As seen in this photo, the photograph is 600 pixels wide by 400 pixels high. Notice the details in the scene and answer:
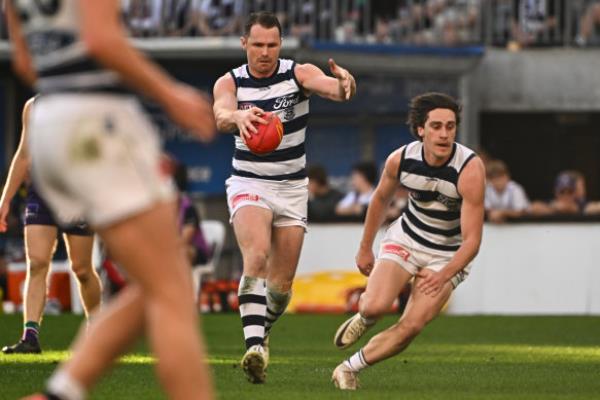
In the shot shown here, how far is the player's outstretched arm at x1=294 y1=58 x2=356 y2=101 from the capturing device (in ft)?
32.3

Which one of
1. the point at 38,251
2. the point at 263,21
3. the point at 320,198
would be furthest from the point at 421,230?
the point at 320,198

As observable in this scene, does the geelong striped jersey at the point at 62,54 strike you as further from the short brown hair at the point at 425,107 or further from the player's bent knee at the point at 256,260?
the short brown hair at the point at 425,107

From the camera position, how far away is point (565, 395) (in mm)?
9445

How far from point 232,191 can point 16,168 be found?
2.25 metres

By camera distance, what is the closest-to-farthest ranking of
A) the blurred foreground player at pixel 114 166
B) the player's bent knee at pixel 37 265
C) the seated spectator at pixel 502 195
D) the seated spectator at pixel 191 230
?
the blurred foreground player at pixel 114 166, the player's bent knee at pixel 37 265, the seated spectator at pixel 191 230, the seated spectator at pixel 502 195

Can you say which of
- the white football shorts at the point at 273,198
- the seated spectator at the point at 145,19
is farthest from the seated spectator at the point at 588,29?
the white football shorts at the point at 273,198

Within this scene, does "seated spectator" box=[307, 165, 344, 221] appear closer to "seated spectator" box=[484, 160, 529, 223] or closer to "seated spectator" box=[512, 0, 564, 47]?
"seated spectator" box=[484, 160, 529, 223]

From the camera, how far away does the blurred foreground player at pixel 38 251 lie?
1216 cm

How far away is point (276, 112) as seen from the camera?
1076 centimetres

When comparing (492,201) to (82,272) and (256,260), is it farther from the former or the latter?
(256,260)

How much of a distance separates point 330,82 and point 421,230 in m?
1.11

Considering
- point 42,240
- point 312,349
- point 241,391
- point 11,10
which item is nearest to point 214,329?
point 312,349

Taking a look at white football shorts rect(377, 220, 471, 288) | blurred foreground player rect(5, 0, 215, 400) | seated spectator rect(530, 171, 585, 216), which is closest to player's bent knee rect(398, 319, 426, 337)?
white football shorts rect(377, 220, 471, 288)

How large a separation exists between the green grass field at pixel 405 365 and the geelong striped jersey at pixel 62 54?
11.7ft
